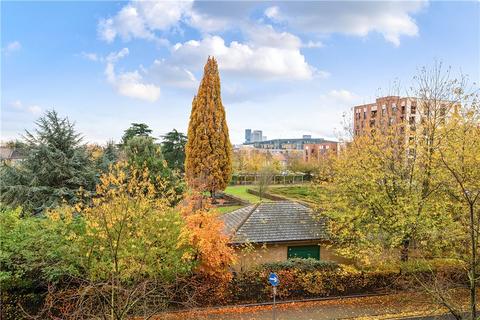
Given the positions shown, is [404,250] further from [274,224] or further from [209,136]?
[209,136]

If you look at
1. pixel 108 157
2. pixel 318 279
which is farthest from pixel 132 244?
pixel 108 157

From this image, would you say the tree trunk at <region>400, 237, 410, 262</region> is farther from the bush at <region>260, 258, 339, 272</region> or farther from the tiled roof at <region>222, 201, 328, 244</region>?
the tiled roof at <region>222, 201, 328, 244</region>

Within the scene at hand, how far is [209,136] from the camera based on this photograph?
42938mm

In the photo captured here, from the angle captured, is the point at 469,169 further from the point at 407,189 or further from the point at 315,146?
the point at 315,146

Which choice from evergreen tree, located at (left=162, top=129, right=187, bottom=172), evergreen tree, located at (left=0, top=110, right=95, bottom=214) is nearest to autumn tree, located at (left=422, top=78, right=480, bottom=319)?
evergreen tree, located at (left=0, top=110, right=95, bottom=214)

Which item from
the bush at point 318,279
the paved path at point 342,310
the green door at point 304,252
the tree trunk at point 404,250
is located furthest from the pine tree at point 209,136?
the tree trunk at point 404,250

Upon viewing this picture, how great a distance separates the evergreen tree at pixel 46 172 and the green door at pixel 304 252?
1266 cm

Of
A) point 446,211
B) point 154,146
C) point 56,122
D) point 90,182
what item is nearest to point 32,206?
point 90,182

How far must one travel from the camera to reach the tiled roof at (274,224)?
749 inches

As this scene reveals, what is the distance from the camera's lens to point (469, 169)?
52.3 feet

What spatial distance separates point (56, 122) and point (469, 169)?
2206cm

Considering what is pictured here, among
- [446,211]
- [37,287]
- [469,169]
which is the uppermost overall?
[469,169]

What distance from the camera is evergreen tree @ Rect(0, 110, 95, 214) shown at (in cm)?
2189

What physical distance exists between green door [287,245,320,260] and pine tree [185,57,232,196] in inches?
896
